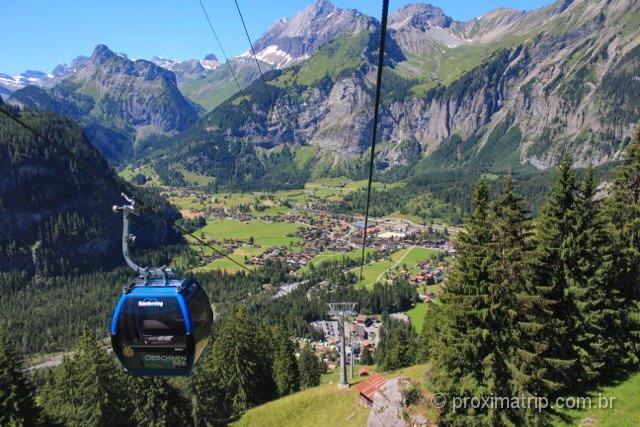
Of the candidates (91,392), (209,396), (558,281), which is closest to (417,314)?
(209,396)

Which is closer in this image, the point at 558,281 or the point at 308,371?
the point at 558,281

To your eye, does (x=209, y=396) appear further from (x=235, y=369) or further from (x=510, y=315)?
(x=510, y=315)

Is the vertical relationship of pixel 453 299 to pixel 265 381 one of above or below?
above

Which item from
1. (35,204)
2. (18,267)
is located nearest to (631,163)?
(18,267)

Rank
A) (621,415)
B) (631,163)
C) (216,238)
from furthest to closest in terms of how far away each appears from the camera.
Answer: (216,238) < (631,163) < (621,415)

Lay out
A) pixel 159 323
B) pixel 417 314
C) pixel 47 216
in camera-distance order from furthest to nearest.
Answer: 1. pixel 47 216
2. pixel 417 314
3. pixel 159 323

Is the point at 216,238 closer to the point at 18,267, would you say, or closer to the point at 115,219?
the point at 115,219

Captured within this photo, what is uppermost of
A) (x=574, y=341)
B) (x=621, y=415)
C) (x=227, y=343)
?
(x=574, y=341)
